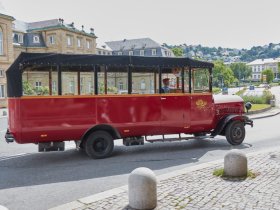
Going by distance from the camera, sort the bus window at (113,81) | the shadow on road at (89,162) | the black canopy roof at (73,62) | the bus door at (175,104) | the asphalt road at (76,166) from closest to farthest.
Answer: the asphalt road at (76,166) < the shadow on road at (89,162) < the black canopy roof at (73,62) < the bus window at (113,81) < the bus door at (175,104)

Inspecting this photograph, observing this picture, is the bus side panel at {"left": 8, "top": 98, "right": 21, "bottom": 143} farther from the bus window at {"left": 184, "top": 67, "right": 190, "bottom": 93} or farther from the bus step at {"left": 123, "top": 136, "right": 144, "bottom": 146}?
the bus window at {"left": 184, "top": 67, "right": 190, "bottom": 93}

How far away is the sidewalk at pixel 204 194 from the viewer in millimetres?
5848

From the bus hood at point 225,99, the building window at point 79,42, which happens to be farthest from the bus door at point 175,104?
the building window at point 79,42

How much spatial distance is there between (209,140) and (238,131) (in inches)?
61.0

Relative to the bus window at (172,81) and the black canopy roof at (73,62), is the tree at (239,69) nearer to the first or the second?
the bus window at (172,81)

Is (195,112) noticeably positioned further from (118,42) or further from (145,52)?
(118,42)

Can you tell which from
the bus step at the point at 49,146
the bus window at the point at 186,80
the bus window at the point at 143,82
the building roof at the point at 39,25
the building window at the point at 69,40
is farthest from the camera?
the building window at the point at 69,40

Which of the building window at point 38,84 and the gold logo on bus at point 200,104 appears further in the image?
the gold logo on bus at point 200,104

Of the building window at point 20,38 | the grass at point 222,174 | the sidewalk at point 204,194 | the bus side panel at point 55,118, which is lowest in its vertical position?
the sidewalk at point 204,194

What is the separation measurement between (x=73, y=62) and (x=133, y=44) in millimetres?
77388

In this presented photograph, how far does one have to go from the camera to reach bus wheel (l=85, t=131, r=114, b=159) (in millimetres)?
10352

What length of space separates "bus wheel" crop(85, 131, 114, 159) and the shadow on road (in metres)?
0.23

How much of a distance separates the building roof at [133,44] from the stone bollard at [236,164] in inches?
2948

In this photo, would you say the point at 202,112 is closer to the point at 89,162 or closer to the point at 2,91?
the point at 89,162
